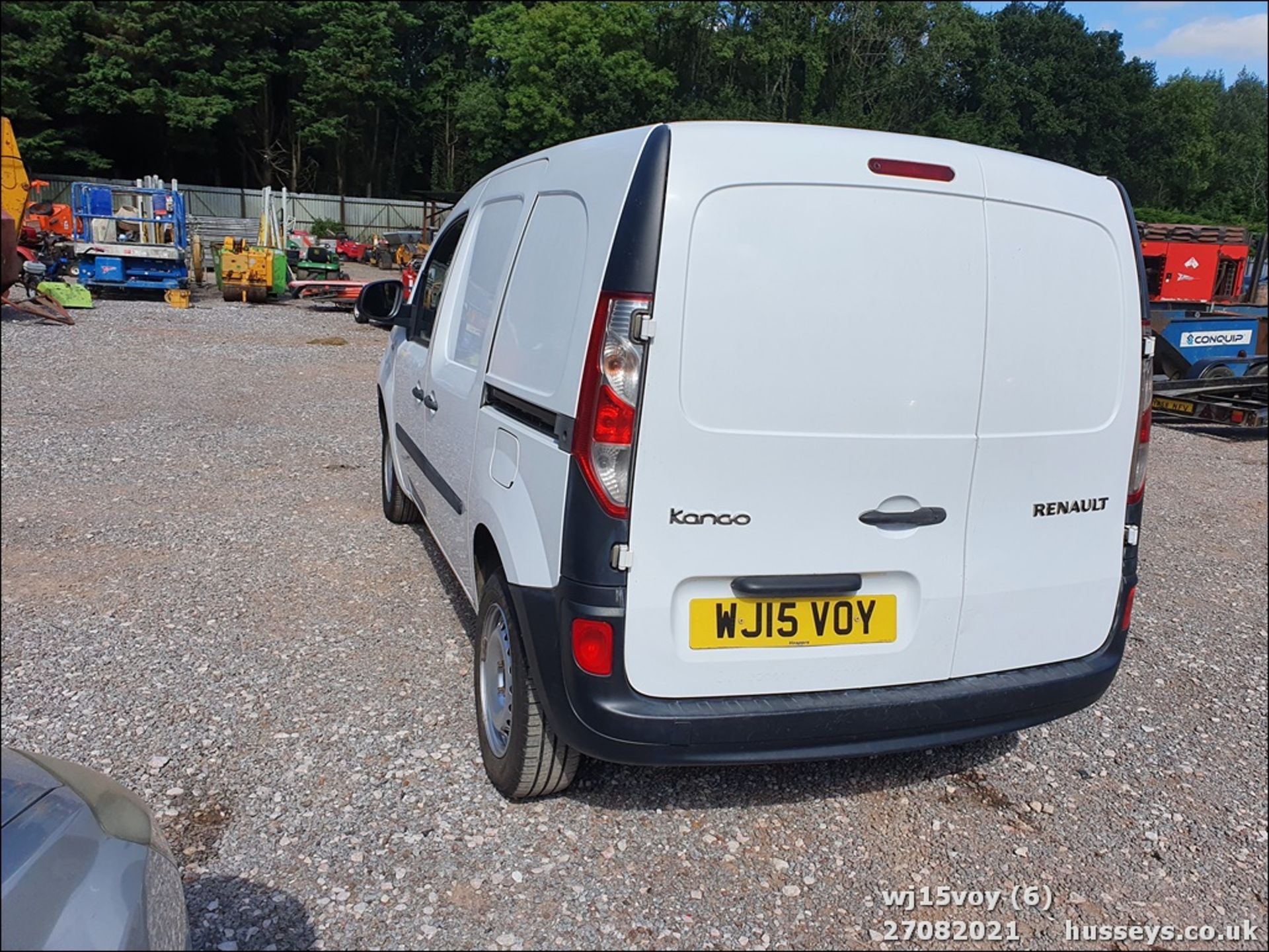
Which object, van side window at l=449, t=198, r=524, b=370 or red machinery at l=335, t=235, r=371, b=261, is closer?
van side window at l=449, t=198, r=524, b=370

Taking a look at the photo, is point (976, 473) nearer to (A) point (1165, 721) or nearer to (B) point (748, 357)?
(B) point (748, 357)

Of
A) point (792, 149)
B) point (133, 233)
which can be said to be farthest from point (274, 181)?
point (792, 149)

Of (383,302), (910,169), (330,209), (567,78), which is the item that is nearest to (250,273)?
(383,302)

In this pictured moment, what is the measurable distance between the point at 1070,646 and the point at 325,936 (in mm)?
2227

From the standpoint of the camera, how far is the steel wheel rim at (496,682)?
113 inches

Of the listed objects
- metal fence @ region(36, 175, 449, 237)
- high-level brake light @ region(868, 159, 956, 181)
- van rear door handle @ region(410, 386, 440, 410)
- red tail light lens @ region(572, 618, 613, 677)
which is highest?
metal fence @ region(36, 175, 449, 237)

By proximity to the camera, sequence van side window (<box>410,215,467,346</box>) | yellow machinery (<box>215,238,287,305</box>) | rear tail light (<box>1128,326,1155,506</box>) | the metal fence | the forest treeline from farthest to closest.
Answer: the forest treeline → the metal fence → yellow machinery (<box>215,238,287,305</box>) → van side window (<box>410,215,467,346</box>) → rear tail light (<box>1128,326,1155,506</box>)

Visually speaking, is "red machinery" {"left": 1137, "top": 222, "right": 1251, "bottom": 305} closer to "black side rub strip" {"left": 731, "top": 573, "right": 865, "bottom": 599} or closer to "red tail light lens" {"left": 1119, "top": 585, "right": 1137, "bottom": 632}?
"red tail light lens" {"left": 1119, "top": 585, "right": 1137, "bottom": 632}

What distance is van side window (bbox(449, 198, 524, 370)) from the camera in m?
3.19

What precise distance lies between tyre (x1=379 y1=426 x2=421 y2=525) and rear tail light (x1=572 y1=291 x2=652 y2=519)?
3178 mm

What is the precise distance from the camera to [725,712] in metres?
2.39

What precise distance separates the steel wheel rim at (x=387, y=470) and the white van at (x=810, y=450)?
2654 mm

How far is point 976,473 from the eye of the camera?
2.54 meters

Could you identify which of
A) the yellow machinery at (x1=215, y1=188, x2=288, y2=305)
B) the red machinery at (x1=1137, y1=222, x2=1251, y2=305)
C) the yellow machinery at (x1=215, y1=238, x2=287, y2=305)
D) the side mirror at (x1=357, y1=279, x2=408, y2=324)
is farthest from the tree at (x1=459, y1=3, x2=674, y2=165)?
the side mirror at (x1=357, y1=279, x2=408, y2=324)
